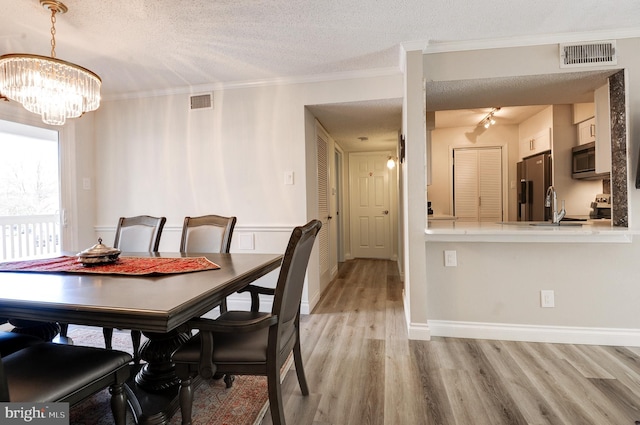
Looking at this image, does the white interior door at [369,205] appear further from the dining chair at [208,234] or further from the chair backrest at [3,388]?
the chair backrest at [3,388]

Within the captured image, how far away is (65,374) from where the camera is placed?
3.80 feet

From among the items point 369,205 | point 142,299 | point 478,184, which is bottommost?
point 142,299

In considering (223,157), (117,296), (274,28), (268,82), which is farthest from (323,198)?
(117,296)

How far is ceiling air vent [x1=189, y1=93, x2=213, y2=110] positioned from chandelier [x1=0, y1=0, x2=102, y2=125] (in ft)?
4.36

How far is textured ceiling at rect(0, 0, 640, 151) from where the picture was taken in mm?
2029

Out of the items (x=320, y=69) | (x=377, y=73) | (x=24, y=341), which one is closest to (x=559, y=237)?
(x=377, y=73)

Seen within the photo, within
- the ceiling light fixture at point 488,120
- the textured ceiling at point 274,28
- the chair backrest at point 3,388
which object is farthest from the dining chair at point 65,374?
the ceiling light fixture at point 488,120

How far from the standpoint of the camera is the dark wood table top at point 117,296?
3.48 feet

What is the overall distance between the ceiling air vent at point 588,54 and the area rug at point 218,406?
314 centimetres

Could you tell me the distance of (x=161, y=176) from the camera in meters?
3.45

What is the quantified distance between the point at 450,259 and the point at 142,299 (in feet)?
7.35

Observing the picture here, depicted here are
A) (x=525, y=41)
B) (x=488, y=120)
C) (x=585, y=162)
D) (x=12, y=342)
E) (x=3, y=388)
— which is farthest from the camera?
(x=488, y=120)

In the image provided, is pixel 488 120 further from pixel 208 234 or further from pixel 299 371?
pixel 299 371

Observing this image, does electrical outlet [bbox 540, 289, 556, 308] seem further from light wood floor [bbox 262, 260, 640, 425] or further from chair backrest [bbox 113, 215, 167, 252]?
chair backrest [bbox 113, 215, 167, 252]
